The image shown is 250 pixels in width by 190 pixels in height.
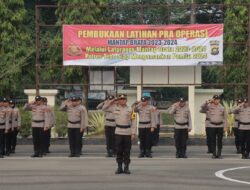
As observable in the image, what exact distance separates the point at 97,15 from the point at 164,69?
9846 millimetres

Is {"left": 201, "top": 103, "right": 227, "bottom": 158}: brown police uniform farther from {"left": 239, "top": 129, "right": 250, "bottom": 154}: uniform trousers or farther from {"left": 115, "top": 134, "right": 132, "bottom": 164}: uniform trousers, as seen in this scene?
{"left": 115, "top": 134, "right": 132, "bottom": 164}: uniform trousers

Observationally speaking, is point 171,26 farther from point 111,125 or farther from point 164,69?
point 111,125

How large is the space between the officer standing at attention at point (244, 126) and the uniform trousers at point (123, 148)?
5307 millimetres

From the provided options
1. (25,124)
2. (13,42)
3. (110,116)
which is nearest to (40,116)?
(110,116)

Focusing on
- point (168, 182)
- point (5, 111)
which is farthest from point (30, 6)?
point (168, 182)

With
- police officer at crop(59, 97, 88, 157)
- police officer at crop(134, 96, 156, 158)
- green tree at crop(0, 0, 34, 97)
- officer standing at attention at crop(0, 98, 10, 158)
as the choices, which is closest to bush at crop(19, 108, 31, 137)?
officer standing at attention at crop(0, 98, 10, 158)

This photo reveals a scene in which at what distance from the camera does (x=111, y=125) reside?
21234 millimetres

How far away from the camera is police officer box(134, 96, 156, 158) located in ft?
68.6

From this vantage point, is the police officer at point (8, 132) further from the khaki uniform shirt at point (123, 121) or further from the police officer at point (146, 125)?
the khaki uniform shirt at point (123, 121)

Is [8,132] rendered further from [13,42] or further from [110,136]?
[13,42]

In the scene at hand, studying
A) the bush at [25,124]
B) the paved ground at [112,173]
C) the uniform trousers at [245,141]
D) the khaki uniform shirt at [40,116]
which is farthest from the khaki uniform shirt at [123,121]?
the bush at [25,124]

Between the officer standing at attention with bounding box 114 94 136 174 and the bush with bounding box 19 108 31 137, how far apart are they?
9.89 metres

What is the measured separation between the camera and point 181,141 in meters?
21.0

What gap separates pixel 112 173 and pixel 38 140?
5.49 metres
